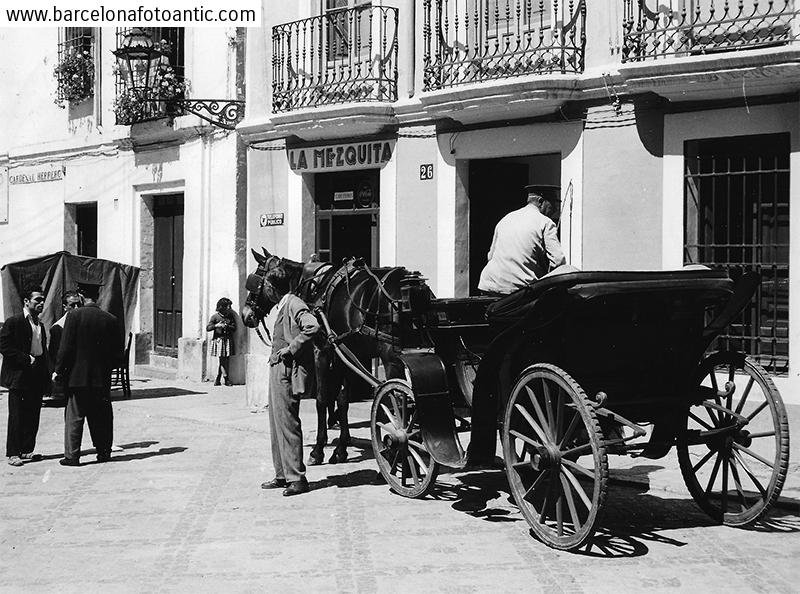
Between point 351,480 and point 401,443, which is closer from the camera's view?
point 401,443

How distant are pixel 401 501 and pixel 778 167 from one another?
230 inches

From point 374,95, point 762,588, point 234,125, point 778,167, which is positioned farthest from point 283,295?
point 234,125

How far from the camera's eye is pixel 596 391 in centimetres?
714

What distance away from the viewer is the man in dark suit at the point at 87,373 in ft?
34.6

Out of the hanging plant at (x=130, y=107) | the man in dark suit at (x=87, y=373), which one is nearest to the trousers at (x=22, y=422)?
the man in dark suit at (x=87, y=373)

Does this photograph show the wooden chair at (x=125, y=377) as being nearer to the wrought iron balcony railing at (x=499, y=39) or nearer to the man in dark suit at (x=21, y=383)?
the man in dark suit at (x=21, y=383)

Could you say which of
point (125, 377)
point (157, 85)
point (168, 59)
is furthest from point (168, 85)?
point (125, 377)

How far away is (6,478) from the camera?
32.8ft

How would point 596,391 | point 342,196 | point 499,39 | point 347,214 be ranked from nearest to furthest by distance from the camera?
point 596,391
point 499,39
point 347,214
point 342,196

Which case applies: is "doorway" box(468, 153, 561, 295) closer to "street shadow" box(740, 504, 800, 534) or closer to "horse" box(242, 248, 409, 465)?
"horse" box(242, 248, 409, 465)

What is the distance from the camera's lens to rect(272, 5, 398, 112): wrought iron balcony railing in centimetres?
1527

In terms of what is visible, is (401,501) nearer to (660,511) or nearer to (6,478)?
(660,511)

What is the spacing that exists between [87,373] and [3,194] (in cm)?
A: 1469

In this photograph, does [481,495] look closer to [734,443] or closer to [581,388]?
[734,443]
